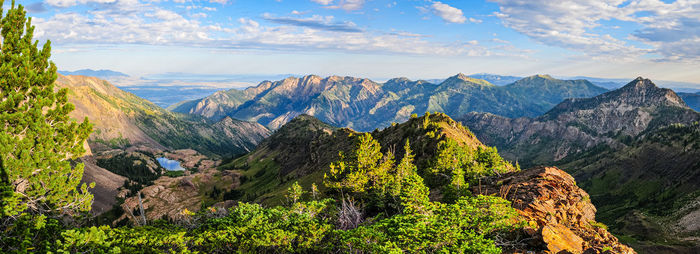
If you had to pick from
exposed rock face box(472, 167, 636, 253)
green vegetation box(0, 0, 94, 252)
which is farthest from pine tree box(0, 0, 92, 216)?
exposed rock face box(472, 167, 636, 253)

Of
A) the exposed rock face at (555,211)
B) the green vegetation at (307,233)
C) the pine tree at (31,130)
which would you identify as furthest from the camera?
the exposed rock face at (555,211)

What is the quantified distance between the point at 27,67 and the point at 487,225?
39810 millimetres

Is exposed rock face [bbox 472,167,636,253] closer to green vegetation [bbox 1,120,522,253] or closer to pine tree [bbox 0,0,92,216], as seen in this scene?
green vegetation [bbox 1,120,522,253]

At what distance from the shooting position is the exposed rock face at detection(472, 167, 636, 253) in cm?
2831

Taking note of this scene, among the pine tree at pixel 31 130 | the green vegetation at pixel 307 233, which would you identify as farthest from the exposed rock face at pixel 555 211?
the pine tree at pixel 31 130

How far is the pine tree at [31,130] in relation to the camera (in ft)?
84.7

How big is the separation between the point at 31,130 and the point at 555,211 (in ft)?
171

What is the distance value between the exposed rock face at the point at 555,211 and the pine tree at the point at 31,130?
3948 cm

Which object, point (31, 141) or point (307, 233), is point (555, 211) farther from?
point (31, 141)

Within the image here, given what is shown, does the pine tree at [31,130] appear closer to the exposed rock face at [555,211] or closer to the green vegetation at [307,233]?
the green vegetation at [307,233]

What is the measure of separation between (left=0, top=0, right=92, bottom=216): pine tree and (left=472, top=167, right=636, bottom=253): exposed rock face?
130ft

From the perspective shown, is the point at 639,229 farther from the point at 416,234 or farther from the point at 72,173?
the point at 72,173

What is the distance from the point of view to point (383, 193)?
48219 millimetres

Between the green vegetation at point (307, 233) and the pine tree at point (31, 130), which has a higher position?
the pine tree at point (31, 130)
